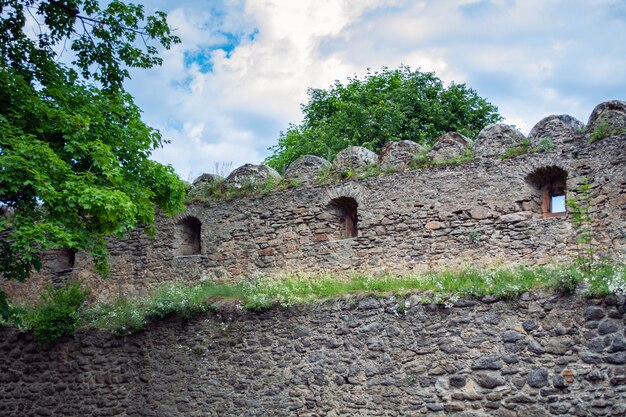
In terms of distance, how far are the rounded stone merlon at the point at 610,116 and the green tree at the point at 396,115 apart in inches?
385

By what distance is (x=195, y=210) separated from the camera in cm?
1466

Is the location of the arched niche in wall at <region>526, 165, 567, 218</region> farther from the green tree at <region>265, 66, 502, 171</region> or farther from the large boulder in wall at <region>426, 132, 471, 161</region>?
the green tree at <region>265, 66, 502, 171</region>

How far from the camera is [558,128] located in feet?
37.6

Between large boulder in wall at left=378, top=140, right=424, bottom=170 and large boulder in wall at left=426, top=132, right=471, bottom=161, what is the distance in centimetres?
32

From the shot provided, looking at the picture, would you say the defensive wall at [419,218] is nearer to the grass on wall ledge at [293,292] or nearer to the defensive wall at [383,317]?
the defensive wall at [383,317]

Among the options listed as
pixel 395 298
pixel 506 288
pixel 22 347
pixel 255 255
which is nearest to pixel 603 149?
pixel 506 288

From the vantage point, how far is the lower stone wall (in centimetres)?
841

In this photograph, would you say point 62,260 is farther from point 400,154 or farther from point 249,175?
point 400,154

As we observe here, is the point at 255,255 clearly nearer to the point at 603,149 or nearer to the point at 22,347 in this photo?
the point at 22,347

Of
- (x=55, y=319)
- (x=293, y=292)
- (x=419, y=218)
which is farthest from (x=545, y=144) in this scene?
(x=55, y=319)

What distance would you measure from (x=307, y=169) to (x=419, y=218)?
2.65 m

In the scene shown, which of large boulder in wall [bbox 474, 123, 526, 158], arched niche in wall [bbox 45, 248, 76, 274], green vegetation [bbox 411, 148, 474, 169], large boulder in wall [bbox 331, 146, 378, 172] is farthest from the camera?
arched niche in wall [bbox 45, 248, 76, 274]

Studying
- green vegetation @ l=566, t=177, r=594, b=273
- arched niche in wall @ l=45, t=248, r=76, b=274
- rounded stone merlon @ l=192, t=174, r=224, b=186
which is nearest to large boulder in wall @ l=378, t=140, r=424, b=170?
green vegetation @ l=566, t=177, r=594, b=273

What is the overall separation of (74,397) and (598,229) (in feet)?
29.8
